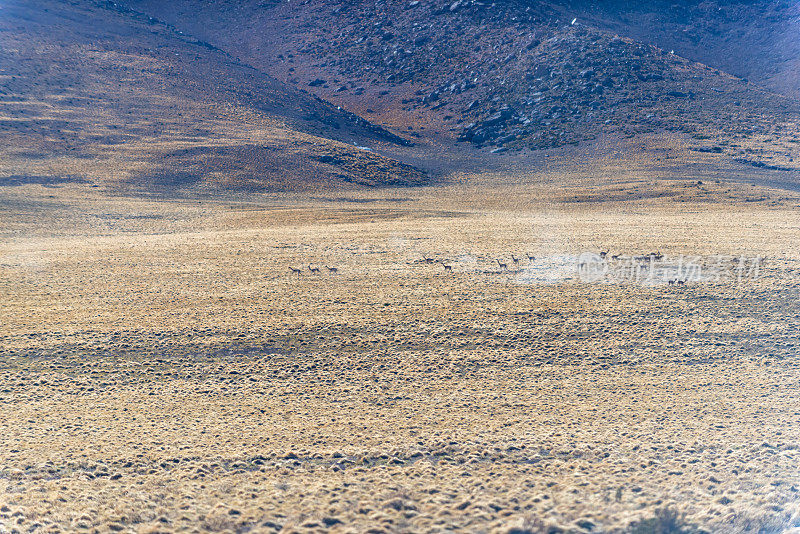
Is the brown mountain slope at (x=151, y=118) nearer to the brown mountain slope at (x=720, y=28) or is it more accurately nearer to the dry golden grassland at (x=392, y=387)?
the dry golden grassland at (x=392, y=387)

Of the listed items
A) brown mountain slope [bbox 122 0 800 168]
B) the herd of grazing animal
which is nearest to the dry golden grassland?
the herd of grazing animal

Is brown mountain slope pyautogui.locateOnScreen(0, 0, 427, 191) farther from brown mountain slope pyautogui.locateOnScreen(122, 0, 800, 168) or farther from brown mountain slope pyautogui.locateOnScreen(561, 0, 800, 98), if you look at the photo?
brown mountain slope pyautogui.locateOnScreen(561, 0, 800, 98)

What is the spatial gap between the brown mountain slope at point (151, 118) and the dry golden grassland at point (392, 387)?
18999 millimetres

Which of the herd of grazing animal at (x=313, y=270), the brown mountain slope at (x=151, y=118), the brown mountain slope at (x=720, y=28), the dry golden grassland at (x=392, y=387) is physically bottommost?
the dry golden grassland at (x=392, y=387)

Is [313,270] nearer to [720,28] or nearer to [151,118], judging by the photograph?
[151,118]

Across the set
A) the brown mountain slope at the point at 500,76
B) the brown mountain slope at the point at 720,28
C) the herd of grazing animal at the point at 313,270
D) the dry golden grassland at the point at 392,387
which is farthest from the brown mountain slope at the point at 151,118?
the brown mountain slope at the point at 720,28

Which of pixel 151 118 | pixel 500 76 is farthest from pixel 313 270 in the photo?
pixel 500 76

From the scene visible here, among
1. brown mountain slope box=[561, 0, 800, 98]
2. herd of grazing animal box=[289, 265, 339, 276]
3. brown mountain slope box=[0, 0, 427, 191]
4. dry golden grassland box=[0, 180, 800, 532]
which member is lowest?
dry golden grassland box=[0, 180, 800, 532]

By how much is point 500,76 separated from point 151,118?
4341cm

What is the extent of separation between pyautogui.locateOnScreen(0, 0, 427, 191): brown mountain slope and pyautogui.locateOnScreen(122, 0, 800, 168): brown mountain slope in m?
13.4

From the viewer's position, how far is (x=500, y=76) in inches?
2923

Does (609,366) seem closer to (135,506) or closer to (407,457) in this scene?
(407,457)

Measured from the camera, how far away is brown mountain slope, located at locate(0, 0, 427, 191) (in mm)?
46594

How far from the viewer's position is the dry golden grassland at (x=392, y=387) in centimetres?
921
